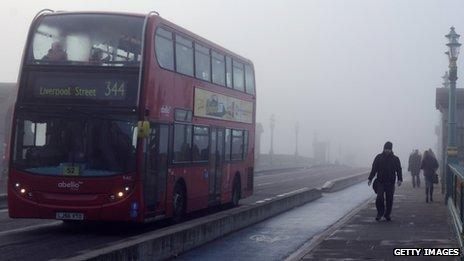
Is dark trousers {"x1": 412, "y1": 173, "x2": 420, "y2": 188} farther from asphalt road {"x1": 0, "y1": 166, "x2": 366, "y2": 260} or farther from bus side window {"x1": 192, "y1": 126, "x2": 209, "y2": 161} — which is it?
asphalt road {"x1": 0, "y1": 166, "x2": 366, "y2": 260}

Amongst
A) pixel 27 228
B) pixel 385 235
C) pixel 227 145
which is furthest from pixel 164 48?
pixel 385 235

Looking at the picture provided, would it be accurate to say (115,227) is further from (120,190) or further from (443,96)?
(443,96)

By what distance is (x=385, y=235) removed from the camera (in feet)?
48.9

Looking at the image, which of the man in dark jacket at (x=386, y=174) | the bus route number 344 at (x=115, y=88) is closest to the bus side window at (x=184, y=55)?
the bus route number 344 at (x=115, y=88)

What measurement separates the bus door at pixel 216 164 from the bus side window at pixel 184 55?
7.67 feet

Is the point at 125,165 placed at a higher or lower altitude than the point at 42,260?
higher

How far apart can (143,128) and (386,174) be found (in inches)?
254

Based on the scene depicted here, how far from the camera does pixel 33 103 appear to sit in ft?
47.7

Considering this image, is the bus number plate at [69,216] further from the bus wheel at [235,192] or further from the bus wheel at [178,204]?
the bus wheel at [235,192]

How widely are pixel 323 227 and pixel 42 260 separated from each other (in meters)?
8.12

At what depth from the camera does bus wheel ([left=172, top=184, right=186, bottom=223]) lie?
1647 cm

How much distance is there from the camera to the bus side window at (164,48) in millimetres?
15055

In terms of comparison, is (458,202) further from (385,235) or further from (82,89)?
(82,89)

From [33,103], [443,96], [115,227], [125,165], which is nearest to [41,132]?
[33,103]
